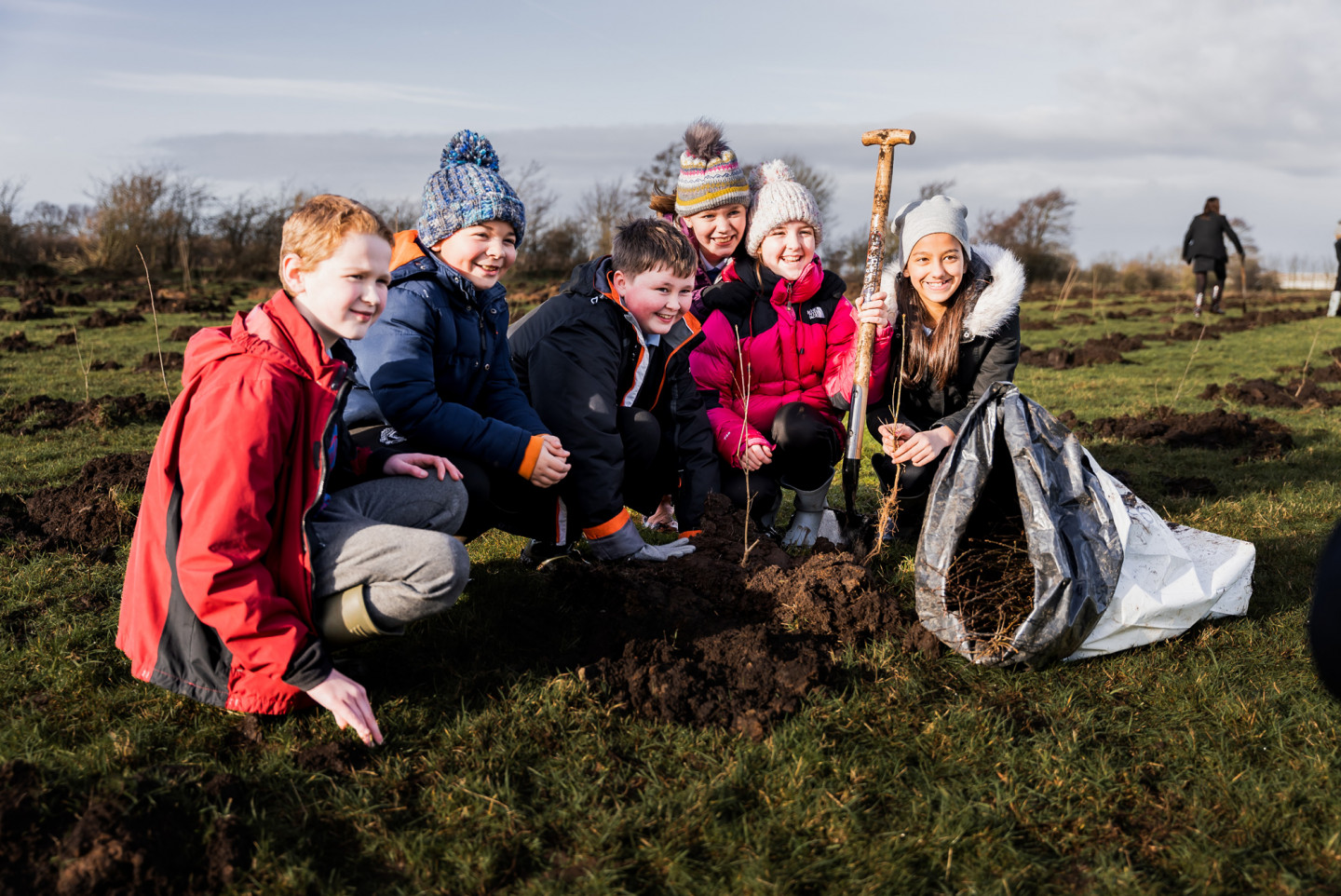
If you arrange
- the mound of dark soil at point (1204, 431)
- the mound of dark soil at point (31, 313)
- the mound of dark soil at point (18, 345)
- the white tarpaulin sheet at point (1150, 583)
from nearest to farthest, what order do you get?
the white tarpaulin sheet at point (1150, 583), the mound of dark soil at point (1204, 431), the mound of dark soil at point (18, 345), the mound of dark soil at point (31, 313)

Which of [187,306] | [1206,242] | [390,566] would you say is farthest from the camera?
[1206,242]

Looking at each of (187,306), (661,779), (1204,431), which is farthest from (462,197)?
(187,306)

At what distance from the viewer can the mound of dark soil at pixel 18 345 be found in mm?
10211

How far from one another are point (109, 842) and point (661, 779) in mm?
1276

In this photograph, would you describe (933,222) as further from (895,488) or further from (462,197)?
(462,197)

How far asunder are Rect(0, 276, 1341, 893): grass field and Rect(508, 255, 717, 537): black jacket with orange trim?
1.54ft

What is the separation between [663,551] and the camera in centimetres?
367

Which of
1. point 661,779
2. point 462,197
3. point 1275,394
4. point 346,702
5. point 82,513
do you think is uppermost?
point 462,197

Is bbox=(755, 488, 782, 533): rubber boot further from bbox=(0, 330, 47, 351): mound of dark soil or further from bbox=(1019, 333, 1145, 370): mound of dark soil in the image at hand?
bbox=(0, 330, 47, 351): mound of dark soil

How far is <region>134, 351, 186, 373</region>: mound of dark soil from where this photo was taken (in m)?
9.46

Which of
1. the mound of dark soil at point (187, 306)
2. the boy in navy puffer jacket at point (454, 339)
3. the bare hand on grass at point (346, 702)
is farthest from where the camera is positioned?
the mound of dark soil at point (187, 306)

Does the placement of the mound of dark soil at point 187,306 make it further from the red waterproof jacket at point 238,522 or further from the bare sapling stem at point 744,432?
the red waterproof jacket at point 238,522

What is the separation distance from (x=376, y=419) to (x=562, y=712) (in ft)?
4.33

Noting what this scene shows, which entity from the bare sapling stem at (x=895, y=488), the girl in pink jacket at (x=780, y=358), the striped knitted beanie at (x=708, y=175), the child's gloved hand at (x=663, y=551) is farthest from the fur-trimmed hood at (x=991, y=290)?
the child's gloved hand at (x=663, y=551)
